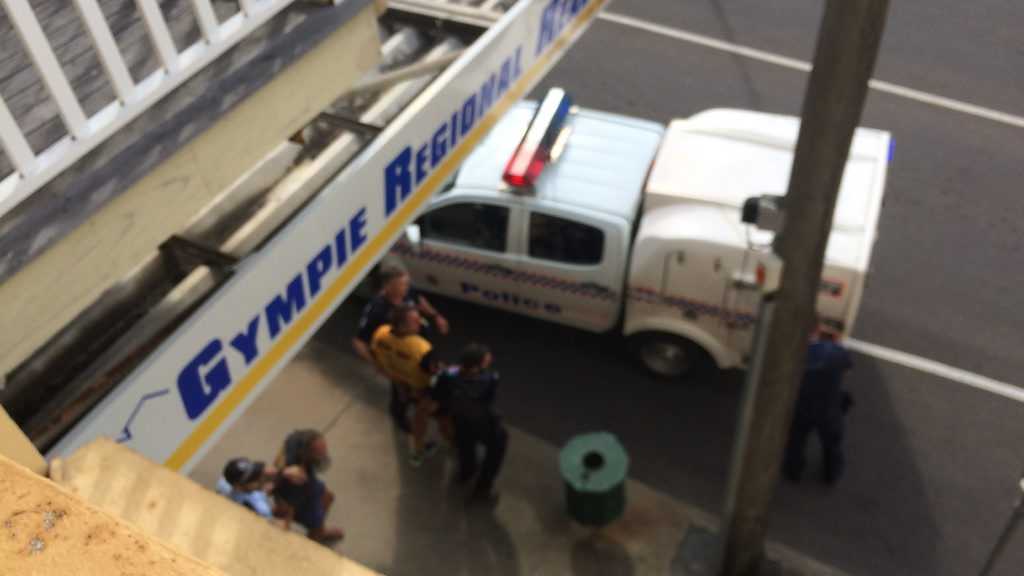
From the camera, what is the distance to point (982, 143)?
10336 millimetres

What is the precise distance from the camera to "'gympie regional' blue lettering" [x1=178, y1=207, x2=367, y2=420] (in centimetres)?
321

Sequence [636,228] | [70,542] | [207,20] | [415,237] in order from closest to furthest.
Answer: [70,542]
[207,20]
[636,228]
[415,237]

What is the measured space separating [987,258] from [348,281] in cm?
729

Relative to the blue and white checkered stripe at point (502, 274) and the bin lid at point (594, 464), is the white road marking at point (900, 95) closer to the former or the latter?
the blue and white checkered stripe at point (502, 274)

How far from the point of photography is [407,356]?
6527 millimetres

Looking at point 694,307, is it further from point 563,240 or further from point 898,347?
point 898,347

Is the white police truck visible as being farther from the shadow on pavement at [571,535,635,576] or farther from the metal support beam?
the metal support beam

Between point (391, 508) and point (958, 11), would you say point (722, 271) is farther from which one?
point (958, 11)

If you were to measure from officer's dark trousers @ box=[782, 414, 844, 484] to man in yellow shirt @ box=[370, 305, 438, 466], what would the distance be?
2738 millimetres

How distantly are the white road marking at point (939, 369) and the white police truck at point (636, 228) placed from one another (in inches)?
53.6

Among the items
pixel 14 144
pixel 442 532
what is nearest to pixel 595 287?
pixel 442 532

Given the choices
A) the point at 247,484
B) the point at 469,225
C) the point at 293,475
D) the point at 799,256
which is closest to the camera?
the point at 799,256

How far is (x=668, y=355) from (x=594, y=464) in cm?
149

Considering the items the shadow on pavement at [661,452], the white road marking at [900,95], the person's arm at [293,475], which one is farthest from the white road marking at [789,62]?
the person's arm at [293,475]
